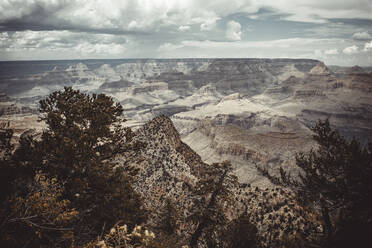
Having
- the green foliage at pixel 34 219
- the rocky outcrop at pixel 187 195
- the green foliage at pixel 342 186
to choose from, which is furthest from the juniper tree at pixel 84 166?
the green foliage at pixel 342 186

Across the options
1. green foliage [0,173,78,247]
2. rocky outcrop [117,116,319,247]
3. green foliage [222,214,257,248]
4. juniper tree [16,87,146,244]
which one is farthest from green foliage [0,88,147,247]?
green foliage [222,214,257,248]

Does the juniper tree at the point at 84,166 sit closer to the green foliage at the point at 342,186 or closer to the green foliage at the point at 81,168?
the green foliage at the point at 81,168

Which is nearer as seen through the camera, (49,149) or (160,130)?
(49,149)

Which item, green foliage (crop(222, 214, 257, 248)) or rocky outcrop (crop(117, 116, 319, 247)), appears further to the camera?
rocky outcrop (crop(117, 116, 319, 247))

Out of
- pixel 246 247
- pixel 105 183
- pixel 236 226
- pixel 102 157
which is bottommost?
pixel 246 247

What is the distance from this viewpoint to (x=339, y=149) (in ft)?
42.5

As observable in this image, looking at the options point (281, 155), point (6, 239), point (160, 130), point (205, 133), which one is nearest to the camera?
point (6, 239)

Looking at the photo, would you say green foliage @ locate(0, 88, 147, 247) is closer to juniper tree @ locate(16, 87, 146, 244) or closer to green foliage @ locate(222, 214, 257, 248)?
juniper tree @ locate(16, 87, 146, 244)

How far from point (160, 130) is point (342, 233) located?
20.4m

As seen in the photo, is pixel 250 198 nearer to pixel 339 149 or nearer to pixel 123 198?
pixel 339 149

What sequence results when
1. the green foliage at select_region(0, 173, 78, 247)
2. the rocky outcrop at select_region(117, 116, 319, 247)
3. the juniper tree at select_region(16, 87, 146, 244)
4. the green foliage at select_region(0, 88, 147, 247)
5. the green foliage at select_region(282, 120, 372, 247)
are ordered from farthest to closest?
the rocky outcrop at select_region(117, 116, 319, 247)
the green foliage at select_region(282, 120, 372, 247)
the juniper tree at select_region(16, 87, 146, 244)
the green foliage at select_region(0, 88, 147, 247)
the green foliage at select_region(0, 173, 78, 247)

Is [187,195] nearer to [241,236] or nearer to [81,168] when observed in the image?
[241,236]

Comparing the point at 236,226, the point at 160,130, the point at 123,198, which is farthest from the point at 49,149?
the point at 160,130

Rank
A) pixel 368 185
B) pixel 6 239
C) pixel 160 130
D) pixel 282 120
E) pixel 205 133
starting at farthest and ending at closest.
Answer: pixel 282 120 → pixel 205 133 → pixel 160 130 → pixel 368 185 → pixel 6 239
